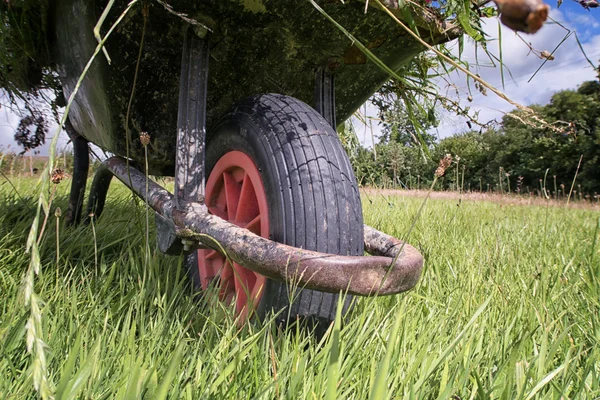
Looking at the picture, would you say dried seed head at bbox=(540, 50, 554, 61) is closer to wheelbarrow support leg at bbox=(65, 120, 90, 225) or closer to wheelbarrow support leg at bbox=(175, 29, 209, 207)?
wheelbarrow support leg at bbox=(175, 29, 209, 207)

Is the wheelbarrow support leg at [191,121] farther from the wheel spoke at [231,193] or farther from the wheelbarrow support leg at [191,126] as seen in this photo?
the wheel spoke at [231,193]

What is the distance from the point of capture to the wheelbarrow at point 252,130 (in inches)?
38.2

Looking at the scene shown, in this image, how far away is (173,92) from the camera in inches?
56.0

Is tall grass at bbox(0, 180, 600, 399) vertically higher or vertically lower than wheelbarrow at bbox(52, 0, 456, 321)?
lower

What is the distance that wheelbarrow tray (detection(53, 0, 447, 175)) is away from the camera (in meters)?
1.21

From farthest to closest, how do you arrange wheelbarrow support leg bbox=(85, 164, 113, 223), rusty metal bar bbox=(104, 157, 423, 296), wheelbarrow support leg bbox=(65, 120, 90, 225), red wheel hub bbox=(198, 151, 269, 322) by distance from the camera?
1. wheelbarrow support leg bbox=(65, 120, 90, 225)
2. wheelbarrow support leg bbox=(85, 164, 113, 223)
3. red wheel hub bbox=(198, 151, 269, 322)
4. rusty metal bar bbox=(104, 157, 423, 296)

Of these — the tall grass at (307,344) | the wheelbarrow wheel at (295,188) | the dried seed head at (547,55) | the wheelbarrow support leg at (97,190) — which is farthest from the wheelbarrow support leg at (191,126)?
the wheelbarrow support leg at (97,190)

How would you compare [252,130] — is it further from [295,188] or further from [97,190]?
[97,190]

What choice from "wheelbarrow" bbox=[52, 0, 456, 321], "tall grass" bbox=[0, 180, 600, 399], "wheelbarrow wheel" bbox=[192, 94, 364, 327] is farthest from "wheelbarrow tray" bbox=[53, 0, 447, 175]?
"tall grass" bbox=[0, 180, 600, 399]


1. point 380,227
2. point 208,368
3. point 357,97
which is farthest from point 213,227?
point 380,227

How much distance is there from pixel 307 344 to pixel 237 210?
43 centimetres

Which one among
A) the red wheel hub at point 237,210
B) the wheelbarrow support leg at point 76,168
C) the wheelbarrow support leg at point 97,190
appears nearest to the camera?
the red wheel hub at point 237,210

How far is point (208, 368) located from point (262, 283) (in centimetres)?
31

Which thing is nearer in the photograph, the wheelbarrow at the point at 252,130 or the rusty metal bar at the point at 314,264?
the rusty metal bar at the point at 314,264
